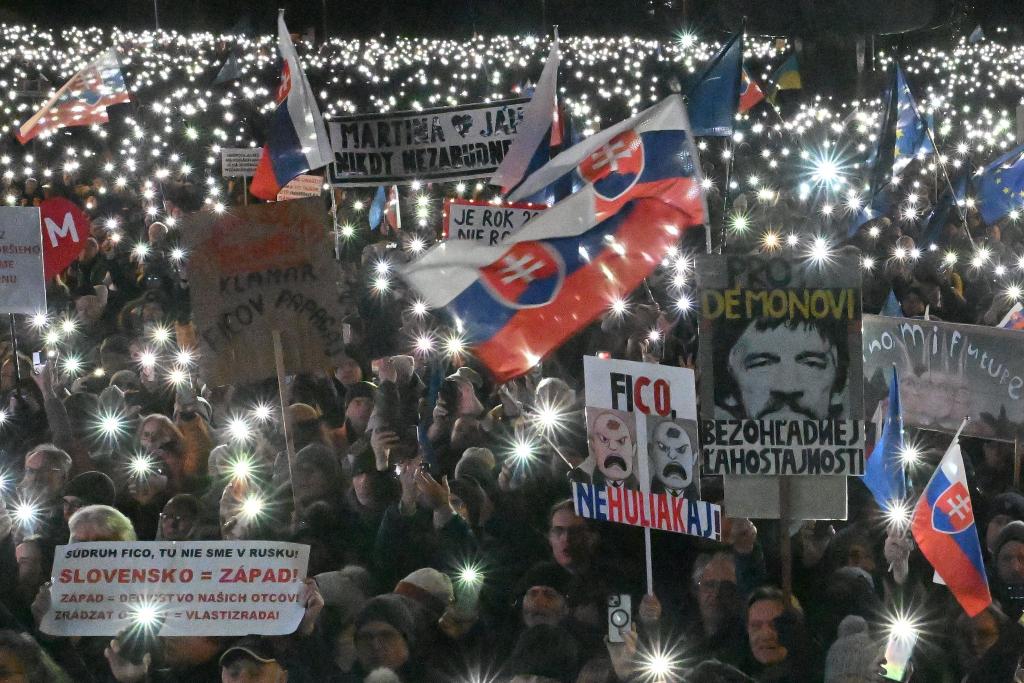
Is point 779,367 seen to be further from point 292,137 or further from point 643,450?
point 292,137

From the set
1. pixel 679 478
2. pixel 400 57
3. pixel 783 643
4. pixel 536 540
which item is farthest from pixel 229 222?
pixel 400 57

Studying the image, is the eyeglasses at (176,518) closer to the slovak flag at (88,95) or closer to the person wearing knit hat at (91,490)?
the person wearing knit hat at (91,490)

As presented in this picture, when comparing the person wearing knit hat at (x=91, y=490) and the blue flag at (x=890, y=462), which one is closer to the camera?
the blue flag at (x=890, y=462)

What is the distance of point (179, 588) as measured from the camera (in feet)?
16.1

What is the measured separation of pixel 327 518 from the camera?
5512 millimetres

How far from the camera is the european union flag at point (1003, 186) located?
1195 centimetres

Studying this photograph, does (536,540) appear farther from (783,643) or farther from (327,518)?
(783,643)

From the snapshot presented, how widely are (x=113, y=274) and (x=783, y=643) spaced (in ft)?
28.2

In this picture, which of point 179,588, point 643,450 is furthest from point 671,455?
point 179,588

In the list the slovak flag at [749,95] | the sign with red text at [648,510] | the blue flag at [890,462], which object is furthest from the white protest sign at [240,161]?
the blue flag at [890,462]

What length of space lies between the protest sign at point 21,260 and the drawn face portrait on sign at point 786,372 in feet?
14.6

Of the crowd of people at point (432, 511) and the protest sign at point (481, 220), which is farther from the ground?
the protest sign at point (481, 220)

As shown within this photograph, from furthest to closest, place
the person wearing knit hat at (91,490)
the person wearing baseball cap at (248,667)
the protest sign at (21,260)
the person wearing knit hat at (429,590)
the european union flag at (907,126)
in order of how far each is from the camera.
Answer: the european union flag at (907,126) < the protest sign at (21,260) < the person wearing knit hat at (91,490) < the person wearing knit hat at (429,590) < the person wearing baseball cap at (248,667)

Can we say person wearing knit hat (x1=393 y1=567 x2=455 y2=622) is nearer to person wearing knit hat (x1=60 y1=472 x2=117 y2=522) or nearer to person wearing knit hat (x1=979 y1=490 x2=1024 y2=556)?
person wearing knit hat (x1=60 y1=472 x2=117 y2=522)
